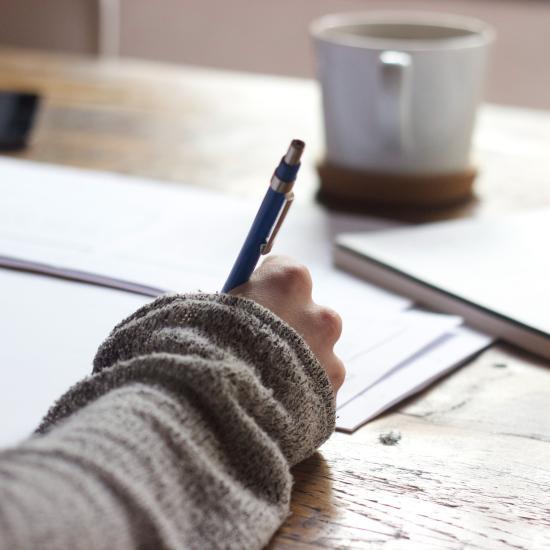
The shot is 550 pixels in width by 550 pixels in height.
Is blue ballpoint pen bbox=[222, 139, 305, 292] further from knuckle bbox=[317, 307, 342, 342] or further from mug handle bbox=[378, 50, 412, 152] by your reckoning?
mug handle bbox=[378, 50, 412, 152]

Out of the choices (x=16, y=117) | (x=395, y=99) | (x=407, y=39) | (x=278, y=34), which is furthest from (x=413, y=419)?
(x=278, y=34)

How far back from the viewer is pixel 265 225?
0.49 metres

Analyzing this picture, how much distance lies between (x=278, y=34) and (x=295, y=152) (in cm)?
201

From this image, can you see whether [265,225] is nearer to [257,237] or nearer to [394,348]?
[257,237]

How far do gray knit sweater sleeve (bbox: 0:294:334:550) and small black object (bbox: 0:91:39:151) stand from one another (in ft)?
1.94

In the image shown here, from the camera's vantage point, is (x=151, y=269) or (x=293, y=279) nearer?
(x=293, y=279)

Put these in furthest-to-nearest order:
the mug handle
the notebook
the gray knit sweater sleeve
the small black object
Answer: the small black object → the mug handle → the notebook → the gray knit sweater sleeve

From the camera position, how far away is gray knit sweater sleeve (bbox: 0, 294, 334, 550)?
33 cm

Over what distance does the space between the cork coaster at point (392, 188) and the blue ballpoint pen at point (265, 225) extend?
0.39m

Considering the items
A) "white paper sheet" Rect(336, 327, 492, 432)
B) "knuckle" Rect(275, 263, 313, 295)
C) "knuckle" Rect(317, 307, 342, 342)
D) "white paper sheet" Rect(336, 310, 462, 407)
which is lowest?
"white paper sheet" Rect(336, 327, 492, 432)

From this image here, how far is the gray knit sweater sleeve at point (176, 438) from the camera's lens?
331 millimetres

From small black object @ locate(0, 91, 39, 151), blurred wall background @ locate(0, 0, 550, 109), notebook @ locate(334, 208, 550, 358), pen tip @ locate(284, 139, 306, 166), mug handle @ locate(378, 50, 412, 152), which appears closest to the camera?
pen tip @ locate(284, 139, 306, 166)

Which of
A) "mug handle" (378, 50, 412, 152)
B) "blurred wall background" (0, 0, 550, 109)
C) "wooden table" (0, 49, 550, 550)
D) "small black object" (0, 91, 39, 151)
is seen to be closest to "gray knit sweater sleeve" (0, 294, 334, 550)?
"wooden table" (0, 49, 550, 550)

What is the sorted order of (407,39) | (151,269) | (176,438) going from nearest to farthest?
(176,438)
(151,269)
(407,39)
